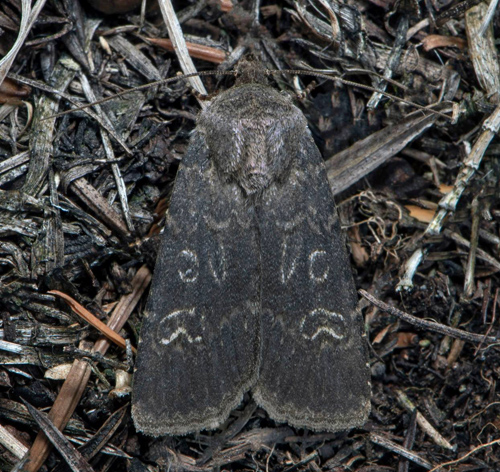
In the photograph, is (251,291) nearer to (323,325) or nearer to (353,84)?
(323,325)

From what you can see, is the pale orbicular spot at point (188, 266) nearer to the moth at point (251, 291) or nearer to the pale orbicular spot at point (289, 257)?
the moth at point (251, 291)

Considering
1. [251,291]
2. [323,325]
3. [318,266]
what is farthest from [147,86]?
[323,325]

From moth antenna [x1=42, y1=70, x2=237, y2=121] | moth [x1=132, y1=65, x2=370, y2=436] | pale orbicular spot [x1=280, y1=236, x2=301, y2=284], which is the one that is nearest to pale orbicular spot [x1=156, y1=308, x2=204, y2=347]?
moth [x1=132, y1=65, x2=370, y2=436]

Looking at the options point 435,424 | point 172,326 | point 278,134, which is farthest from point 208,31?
point 435,424

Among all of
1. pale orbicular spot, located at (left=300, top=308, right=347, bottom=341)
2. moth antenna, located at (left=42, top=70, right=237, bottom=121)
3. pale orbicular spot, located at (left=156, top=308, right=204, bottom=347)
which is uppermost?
moth antenna, located at (left=42, top=70, right=237, bottom=121)

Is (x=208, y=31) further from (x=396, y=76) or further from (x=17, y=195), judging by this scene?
(x=17, y=195)

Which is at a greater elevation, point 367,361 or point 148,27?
point 148,27

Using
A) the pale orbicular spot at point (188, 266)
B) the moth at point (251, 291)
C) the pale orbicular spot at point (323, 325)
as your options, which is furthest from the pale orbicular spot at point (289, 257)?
the pale orbicular spot at point (188, 266)

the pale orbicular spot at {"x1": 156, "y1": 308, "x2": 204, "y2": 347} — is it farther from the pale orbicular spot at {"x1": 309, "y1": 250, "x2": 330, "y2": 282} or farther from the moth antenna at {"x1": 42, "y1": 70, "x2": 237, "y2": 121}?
the moth antenna at {"x1": 42, "y1": 70, "x2": 237, "y2": 121}
